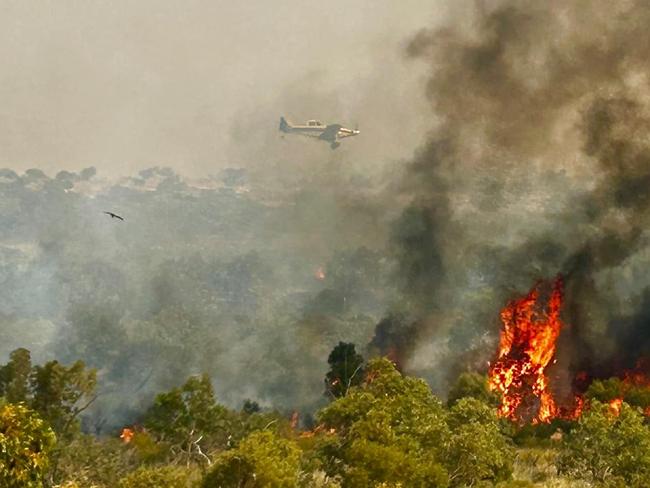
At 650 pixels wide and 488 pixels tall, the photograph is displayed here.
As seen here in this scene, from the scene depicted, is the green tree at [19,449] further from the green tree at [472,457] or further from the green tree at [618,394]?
the green tree at [618,394]

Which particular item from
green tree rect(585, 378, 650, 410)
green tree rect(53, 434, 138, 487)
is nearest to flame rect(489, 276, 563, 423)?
green tree rect(585, 378, 650, 410)

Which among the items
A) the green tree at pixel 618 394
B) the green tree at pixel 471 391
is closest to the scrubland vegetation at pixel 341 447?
the green tree at pixel 471 391

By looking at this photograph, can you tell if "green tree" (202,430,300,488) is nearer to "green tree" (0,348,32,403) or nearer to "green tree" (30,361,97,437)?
"green tree" (30,361,97,437)

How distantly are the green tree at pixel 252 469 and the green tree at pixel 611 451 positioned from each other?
24.8m

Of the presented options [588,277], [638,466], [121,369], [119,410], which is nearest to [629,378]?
[588,277]

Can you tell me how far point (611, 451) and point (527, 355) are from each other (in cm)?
8159

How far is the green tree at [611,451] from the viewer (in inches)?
1857

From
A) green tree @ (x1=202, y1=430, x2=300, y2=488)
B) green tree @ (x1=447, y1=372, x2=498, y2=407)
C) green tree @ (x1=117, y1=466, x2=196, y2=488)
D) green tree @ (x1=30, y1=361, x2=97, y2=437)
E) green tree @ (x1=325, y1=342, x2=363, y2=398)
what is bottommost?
green tree @ (x1=117, y1=466, x2=196, y2=488)

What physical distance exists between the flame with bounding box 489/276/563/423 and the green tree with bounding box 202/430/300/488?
87.0 m

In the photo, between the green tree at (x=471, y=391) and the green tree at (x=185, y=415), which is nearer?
the green tree at (x=185, y=415)

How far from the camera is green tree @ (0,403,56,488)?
65.7ft

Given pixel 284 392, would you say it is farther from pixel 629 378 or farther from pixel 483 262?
pixel 629 378

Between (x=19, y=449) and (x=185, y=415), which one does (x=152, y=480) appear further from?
(x=185, y=415)

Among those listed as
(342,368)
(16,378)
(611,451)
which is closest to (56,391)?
(16,378)
